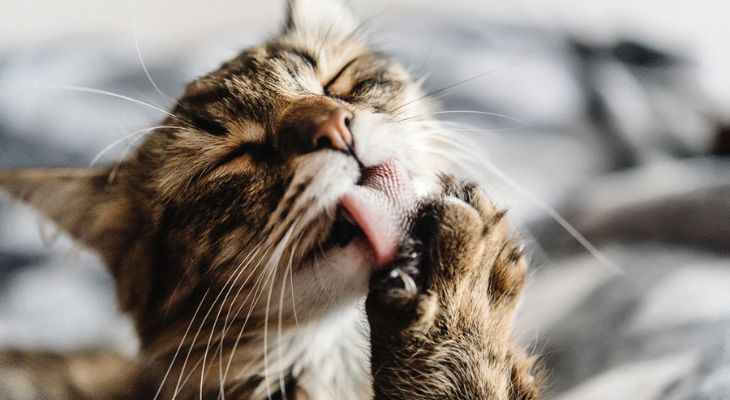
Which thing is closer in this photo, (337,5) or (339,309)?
(339,309)

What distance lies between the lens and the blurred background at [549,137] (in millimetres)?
1041

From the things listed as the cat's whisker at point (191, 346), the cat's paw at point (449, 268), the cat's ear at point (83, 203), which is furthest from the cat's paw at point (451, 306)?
the cat's ear at point (83, 203)

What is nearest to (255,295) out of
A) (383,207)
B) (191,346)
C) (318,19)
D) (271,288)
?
(271,288)

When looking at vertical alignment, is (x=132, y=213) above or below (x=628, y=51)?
below

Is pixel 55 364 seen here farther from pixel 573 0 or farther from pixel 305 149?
pixel 573 0

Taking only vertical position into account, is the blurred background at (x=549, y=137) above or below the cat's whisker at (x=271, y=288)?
above

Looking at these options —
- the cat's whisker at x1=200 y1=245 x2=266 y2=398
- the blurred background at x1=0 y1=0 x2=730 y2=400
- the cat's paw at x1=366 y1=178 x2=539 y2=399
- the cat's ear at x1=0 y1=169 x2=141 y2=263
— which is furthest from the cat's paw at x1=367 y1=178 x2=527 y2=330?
the cat's ear at x1=0 y1=169 x2=141 y2=263

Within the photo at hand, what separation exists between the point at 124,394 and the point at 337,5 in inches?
31.6

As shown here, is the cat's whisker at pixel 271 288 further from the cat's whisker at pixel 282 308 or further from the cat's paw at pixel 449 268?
the cat's paw at pixel 449 268

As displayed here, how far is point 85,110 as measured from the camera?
1.34 m

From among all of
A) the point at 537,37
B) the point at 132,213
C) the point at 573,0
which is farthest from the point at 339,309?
the point at 573,0

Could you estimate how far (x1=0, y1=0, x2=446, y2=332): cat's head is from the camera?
72cm

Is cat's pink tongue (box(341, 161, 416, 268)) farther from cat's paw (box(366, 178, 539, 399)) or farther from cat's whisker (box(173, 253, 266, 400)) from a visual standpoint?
cat's whisker (box(173, 253, 266, 400))

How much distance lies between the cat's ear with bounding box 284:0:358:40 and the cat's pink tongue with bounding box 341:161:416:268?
437mm
